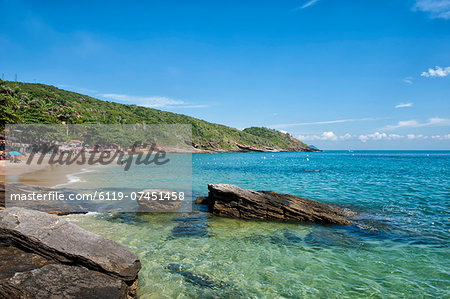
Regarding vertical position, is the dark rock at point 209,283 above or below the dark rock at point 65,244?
below

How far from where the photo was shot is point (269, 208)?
14.2 meters

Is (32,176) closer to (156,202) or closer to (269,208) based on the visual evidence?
(156,202)

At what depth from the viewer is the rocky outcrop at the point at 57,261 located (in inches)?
205

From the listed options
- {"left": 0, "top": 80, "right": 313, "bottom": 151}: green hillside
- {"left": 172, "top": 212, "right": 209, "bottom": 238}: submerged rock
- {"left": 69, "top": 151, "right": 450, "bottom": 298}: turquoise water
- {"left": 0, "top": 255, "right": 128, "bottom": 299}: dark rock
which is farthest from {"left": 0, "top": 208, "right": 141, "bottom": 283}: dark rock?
{"left": 0, "top": 80, "right": 313, "bottom": 151}: green hillside

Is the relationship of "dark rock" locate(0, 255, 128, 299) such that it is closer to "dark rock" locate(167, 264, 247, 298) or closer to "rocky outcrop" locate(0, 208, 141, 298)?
"rocky outcrop" locate(0, 208, 141, 298)

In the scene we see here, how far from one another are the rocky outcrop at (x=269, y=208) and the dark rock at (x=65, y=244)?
338 inches

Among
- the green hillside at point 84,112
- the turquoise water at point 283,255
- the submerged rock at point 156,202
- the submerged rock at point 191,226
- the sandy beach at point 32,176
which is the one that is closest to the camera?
the turquoise water at point 283,255

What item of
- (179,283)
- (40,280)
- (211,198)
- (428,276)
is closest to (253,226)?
(211,198)

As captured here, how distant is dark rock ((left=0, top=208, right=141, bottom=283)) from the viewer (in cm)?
612

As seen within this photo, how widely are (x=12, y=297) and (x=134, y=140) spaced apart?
110283mm

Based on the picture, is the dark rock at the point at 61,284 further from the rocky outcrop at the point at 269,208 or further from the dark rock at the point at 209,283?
the rocky outcrop at the point at 269,208

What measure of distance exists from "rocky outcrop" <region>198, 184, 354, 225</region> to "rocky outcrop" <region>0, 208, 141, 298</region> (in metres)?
8.59

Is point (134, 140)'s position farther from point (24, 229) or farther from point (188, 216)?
point (24, 229)

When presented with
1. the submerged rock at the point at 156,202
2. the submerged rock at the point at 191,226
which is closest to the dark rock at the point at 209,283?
the submerged rock at the point at 191,226
